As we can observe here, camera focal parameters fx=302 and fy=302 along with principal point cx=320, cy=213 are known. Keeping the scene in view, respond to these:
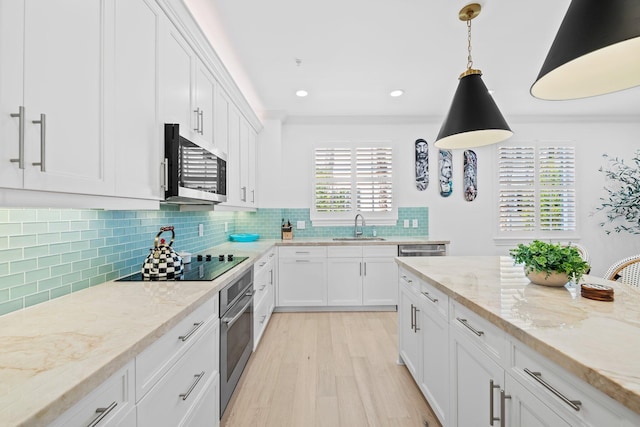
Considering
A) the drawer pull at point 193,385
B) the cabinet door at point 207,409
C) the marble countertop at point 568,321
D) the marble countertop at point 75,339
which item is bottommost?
the cabinet door at point 207,409

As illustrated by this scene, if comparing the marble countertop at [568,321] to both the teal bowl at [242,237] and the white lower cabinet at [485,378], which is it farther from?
the teal bowl at [242,237]

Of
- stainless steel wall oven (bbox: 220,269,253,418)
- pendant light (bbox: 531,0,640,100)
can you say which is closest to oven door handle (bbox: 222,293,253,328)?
stainless steel wall oven (bbox: 220,269,253,418)

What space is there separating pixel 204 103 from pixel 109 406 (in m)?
1.95

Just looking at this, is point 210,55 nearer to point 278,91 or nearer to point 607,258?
point 278,91

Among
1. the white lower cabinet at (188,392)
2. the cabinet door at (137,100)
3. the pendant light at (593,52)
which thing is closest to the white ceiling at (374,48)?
the cabinet door at (137,100)

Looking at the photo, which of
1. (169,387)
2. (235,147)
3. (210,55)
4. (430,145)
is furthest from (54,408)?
(430,145)

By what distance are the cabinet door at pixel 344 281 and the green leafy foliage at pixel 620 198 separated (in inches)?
146

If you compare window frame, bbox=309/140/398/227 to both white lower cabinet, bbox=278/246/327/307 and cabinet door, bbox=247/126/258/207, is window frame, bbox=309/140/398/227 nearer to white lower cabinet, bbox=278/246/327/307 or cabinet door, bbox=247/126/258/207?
white lower cabinet, bbox=278/246/327/307

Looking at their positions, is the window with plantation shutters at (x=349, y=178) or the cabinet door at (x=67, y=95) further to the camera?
the window with plantation shutters at (x=349, y=178)

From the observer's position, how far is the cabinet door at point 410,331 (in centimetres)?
203

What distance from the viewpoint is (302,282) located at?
3.84 m

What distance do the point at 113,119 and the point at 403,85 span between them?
2.96 meters

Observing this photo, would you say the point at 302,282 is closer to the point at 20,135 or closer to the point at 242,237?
the point at 242,237

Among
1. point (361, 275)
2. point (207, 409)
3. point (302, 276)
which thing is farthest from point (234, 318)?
point (361, 275)
